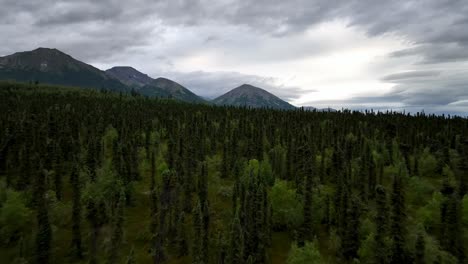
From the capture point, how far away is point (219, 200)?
9144cm

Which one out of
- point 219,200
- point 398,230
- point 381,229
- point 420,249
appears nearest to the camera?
point 420,249

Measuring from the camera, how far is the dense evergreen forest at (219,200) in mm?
54094

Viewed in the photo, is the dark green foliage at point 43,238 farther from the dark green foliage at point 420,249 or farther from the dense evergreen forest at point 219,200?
the dark green foliage at point 420,249

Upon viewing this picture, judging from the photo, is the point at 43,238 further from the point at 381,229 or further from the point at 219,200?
the point at 381,229

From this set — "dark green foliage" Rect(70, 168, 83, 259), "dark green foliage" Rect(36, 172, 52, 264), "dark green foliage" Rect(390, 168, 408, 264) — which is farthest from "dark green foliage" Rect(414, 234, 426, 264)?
"dark green foliage" Rect(36, 172, 52, 264)

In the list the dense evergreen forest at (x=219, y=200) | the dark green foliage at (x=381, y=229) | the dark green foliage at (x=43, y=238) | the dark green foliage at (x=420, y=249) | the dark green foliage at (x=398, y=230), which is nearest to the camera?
the dark green foliage at (x=420, y=249)

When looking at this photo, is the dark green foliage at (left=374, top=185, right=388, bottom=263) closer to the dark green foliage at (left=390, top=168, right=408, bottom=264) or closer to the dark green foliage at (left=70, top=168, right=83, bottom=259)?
the dark green foliage at (left=390, top=168, right=408, bottom=264)

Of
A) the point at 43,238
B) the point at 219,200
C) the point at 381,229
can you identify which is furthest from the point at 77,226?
the point at 381,229

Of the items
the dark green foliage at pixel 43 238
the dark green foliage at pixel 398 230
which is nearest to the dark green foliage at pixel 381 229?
the dark green foliage at pixel 398 230

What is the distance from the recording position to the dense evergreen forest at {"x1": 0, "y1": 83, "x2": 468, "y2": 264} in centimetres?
5409

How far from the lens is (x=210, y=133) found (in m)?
141

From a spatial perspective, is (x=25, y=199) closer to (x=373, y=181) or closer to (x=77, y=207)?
(x=77, y=207)

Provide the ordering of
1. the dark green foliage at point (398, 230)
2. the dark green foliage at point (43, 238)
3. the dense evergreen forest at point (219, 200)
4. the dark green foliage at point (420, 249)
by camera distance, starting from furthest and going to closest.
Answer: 1. the dark green foliage at point (43, 238)
2. the dense evergreen forest at point (219, 200)
3. the dark green foliage at point (398, 230)
4. the dark green foliage at point (420, 249)

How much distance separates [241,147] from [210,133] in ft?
68.0
